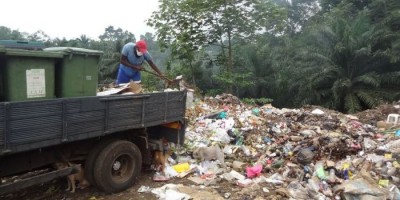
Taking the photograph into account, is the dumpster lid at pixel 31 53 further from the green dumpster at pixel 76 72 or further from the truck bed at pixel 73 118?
the truck bed at pixel 73 118

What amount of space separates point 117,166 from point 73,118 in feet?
3.78

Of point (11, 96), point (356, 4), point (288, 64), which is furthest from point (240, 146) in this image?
point (356, 4)

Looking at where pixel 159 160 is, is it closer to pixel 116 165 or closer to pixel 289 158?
pixel 116 165

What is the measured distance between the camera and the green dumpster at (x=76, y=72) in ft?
12.8

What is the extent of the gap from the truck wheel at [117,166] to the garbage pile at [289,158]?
74 cm

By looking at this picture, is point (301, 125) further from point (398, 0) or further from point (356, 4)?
point (356, 4)

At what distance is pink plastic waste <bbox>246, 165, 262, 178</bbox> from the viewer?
5311mm

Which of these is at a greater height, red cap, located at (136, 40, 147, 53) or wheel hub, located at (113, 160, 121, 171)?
red cap, located at (136, 40, 147, 53)

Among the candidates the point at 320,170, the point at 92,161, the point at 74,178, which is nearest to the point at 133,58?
the point at 92,161

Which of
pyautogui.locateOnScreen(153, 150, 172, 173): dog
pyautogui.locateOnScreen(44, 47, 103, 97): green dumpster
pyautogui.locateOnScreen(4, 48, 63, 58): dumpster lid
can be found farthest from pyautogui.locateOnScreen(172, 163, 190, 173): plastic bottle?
pyautogui.locateOnScreen(4, 48, 63, 58): dumpster lid

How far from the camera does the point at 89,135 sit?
3.91m

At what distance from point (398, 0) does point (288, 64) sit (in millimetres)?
6696

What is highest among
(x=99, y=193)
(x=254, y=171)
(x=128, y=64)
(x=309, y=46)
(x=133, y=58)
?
(x=309, y=46)

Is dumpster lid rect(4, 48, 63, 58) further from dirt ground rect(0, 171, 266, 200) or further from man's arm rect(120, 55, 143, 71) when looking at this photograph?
man's arm rect(120, 55, 143, 71)
